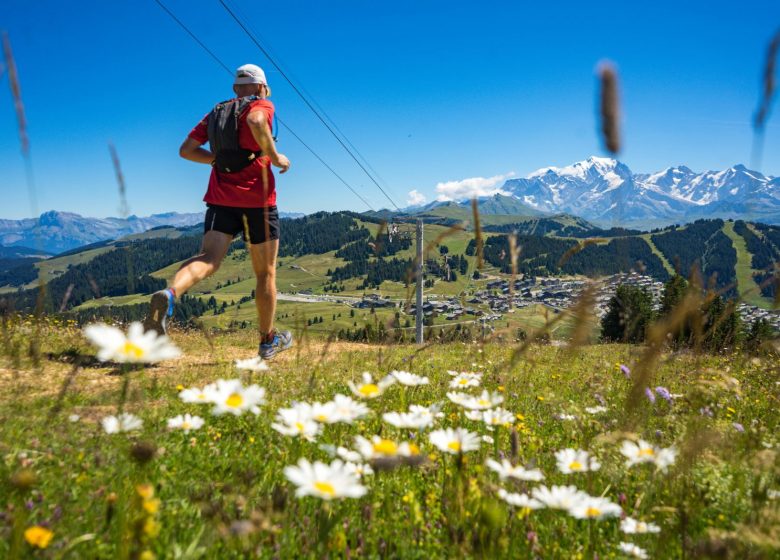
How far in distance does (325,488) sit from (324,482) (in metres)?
0.03

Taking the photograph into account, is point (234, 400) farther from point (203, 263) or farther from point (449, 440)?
point (203, 263)

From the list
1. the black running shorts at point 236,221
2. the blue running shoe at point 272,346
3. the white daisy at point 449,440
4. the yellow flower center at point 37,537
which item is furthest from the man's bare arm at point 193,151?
the yellow flower center at point 37,537

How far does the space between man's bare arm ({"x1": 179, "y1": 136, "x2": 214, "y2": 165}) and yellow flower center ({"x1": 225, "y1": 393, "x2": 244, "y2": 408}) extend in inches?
178

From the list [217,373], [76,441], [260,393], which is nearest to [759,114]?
[260,393]

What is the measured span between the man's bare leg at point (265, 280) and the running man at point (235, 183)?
0.01m

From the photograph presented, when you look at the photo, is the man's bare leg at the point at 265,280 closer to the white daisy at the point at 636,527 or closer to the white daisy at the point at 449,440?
the white daisy at the point at 449,440

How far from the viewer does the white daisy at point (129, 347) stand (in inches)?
51.3

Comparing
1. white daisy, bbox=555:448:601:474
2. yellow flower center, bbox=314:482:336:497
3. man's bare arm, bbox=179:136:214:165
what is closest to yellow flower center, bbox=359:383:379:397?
yellow flower center, bbox=314:482:336:497

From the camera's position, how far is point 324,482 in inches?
52.6

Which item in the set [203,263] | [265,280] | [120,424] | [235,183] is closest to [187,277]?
[203,263]

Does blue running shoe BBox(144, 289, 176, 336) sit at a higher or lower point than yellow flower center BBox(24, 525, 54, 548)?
higher

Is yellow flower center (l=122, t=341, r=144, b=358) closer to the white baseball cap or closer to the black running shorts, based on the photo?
the black running shorts

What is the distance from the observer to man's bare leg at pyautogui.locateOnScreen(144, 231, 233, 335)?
14.9 feet

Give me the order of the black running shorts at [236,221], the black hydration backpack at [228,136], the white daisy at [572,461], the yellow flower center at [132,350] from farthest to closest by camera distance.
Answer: the black running shorts at [236,221]
the black hydration backpack at [228,136]
the white daisy at [572,461]
the yellow flower center at [132,350]
